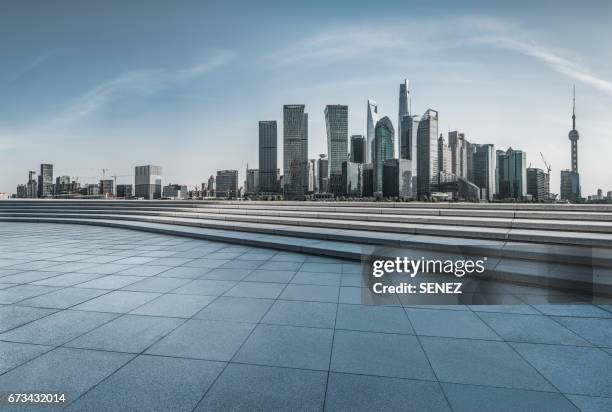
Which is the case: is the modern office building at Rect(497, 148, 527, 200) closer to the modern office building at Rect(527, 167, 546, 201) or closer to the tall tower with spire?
the modern office building at Rect(527, 167, 546, 201)

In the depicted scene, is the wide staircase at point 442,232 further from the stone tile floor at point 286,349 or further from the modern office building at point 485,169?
the modern office building at point 485,169

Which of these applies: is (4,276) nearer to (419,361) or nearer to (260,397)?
(260,397)

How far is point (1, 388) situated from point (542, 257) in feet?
27.2

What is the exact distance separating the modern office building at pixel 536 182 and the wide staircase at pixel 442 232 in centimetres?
15673

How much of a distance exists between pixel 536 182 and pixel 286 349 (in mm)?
180114

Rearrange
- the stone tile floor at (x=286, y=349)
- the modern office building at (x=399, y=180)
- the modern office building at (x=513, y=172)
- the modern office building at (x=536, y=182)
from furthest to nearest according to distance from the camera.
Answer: the modern office building at (x=399, y=180), the modern office building at (x=536, y=182), the modern office building at (x=513, y=172), the stone tile floor at (x=286, y=349)

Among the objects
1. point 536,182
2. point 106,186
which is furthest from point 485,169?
point 106,186

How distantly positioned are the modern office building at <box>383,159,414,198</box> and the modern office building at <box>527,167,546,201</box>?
167 ft

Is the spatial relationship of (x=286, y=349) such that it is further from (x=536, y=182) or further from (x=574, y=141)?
(x=574, y=141)

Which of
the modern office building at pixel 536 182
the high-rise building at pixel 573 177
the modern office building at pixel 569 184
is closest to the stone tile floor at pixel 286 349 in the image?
the high-rise building at pixel 573 177

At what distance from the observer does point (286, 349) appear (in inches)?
138

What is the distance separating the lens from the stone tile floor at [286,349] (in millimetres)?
2693

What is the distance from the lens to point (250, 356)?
11.0ft

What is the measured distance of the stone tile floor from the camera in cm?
269
